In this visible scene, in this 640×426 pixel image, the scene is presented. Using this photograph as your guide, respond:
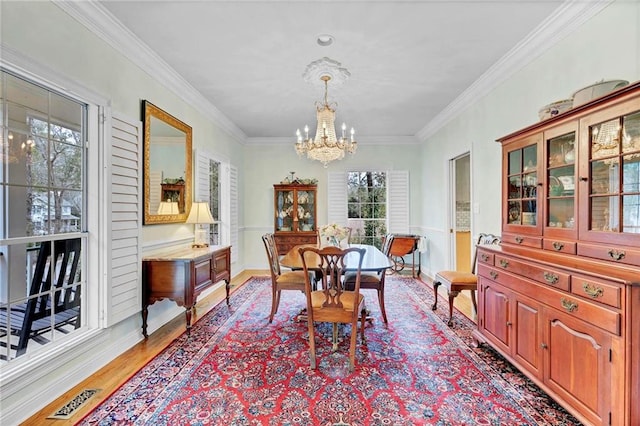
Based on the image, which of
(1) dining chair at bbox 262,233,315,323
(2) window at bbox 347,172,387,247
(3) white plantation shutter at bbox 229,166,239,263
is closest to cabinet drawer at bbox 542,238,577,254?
(1) dining chair at bbox 262,233,315,323

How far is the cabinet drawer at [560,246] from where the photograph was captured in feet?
6.17

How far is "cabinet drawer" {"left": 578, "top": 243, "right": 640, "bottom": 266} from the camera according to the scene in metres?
1.53

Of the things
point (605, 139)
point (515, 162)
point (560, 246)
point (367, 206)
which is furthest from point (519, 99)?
point (367, 206)

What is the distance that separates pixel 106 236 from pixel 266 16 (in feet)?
6.98

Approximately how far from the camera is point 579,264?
67.9 inches

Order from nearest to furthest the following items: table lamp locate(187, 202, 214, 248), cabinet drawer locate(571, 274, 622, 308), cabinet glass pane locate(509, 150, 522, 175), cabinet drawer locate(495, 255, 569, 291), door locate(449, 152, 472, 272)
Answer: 1. cabinet drawer locate(571, 274, 622, 308)
2. cabinet drawer locate(495, 255, 569, 291)
3. cabinet glass pane locate(509, 150, 522, 175)
4. table lamp locate(187, 202, 214, 248)
5. door locate(449, 152, 472, 272)

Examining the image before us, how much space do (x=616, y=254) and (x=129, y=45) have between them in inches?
148

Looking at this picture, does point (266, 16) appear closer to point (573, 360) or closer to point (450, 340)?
point (573, 360)

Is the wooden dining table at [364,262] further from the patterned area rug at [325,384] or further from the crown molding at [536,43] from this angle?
the crown molding at [536,43]

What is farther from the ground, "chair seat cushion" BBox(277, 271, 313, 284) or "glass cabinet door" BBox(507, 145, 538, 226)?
"glass cabinet door" BBox(507, 145, 538, 226)

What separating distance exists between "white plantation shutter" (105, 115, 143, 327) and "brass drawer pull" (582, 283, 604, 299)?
10.5 ft

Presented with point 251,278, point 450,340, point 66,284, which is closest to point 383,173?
point 251,278

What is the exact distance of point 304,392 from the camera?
2.06 metres

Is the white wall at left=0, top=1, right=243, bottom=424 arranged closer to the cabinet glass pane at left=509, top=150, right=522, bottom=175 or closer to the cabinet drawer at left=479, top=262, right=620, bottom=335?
the cabinet drawer at left=479, top=262, right=620, bottom=335
